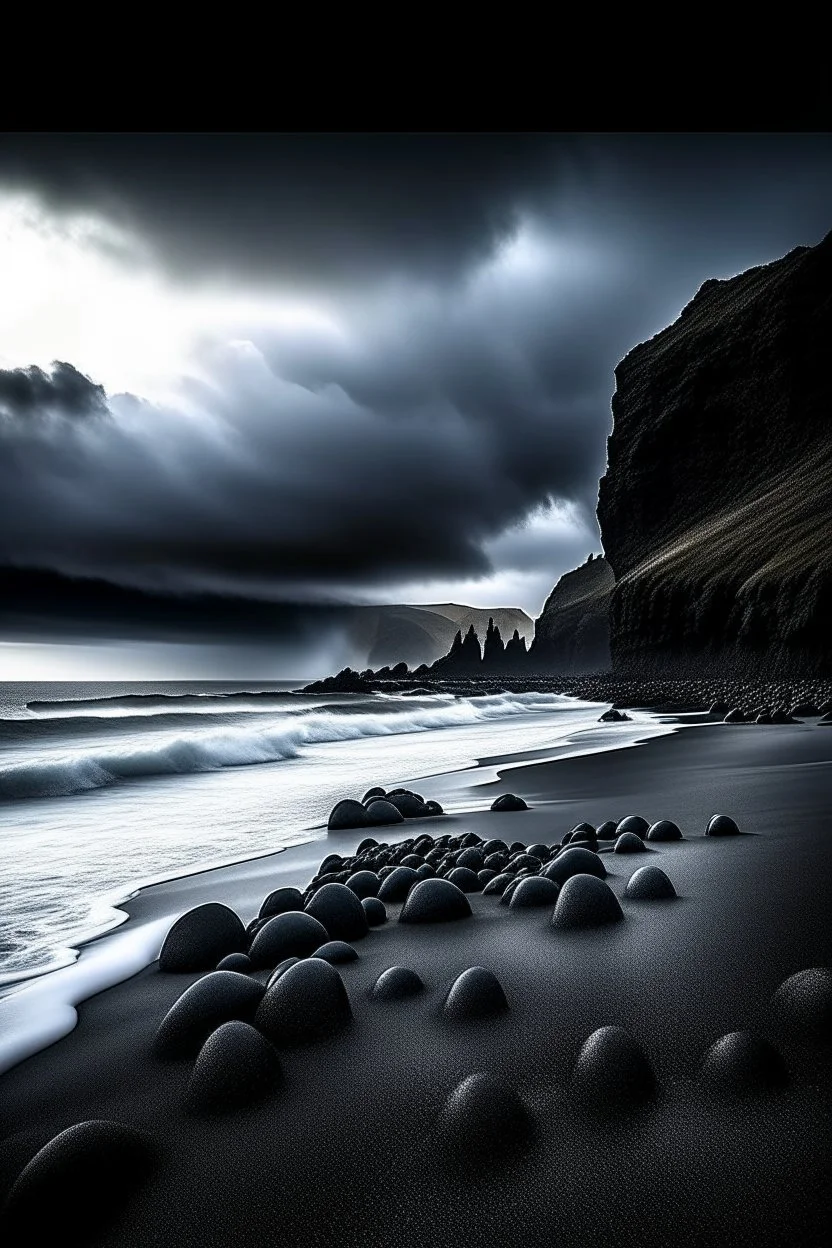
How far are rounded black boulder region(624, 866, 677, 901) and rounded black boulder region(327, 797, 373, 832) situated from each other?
234 cm

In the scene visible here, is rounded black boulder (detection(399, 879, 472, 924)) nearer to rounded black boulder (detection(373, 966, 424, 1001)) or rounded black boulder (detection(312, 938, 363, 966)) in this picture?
rounded black boulder (detection(312, 938, 363, 966))

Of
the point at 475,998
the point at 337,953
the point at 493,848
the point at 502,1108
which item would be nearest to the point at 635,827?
the point at 493,848

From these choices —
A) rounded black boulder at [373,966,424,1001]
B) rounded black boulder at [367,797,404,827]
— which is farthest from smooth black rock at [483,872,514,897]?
rounded black boulder at [367,797,404,827]

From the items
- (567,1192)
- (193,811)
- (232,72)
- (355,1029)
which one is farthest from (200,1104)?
(193,811)

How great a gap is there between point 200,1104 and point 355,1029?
1.02 ft

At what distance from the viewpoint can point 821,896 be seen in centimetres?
179

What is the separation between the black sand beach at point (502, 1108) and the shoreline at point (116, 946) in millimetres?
83

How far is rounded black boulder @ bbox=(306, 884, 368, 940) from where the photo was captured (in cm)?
182

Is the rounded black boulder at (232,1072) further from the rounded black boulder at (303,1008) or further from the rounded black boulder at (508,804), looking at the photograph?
the rounded black boulder at (508,804)

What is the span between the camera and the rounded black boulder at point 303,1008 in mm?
1223

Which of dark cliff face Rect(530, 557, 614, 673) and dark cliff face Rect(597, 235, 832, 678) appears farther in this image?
dark cliff face Rect(530, 557, 614, 673)

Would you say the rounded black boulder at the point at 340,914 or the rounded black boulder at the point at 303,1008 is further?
the rounded black boulder at the point at 340,914

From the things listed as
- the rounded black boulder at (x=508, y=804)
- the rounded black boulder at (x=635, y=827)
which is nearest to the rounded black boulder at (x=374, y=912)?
the rounded black boulder at (x=635, y=827)

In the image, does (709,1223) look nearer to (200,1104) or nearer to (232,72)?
(200,1104)
